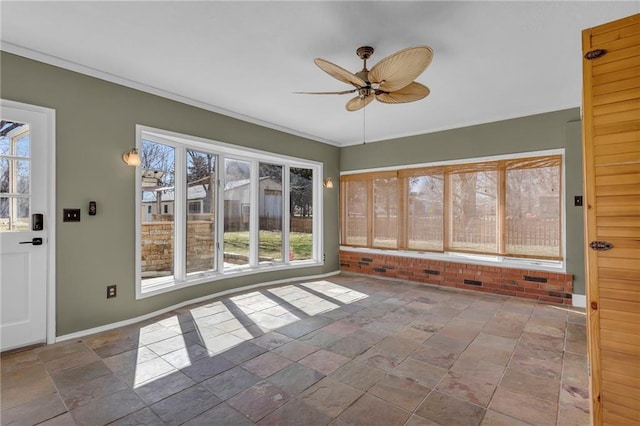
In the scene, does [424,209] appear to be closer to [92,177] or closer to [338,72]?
[338,72]

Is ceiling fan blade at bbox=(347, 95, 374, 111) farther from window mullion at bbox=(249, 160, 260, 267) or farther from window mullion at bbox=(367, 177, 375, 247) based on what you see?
window mullion at bbox=(367, 177, 375, 247)

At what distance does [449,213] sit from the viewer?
5090 mm

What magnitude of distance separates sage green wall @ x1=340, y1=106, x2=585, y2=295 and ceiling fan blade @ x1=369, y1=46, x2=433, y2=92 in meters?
2.85

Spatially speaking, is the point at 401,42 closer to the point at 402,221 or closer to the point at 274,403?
the point at 274,403

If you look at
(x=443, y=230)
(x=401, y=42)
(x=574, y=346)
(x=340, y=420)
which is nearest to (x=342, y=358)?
(x=340, y=420)

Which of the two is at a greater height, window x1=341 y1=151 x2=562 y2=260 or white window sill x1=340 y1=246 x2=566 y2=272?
window x1=341 y1=151 x2=562 y2=260

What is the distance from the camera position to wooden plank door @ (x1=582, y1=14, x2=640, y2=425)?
1393 mm

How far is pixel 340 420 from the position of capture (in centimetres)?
187

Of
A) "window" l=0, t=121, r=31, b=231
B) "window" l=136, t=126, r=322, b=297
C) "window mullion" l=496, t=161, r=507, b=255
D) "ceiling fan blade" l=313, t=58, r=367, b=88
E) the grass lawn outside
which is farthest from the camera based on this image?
the grass lawn outside

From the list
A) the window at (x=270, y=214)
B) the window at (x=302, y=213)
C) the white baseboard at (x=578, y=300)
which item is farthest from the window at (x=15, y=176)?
the white baseboard at (x=578, y=300)

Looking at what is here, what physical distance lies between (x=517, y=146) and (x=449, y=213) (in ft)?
4.47

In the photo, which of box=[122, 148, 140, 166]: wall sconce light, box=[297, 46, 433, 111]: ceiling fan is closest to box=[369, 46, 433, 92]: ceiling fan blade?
box=[297, 46, 433, 111]: ceiling fan

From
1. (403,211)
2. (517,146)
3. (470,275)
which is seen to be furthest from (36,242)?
(517,146)

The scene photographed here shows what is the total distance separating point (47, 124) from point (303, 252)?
410 centimetres
